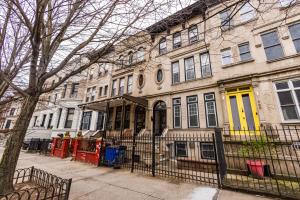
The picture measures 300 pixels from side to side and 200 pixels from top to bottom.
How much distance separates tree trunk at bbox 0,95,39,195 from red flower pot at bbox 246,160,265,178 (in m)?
9.21

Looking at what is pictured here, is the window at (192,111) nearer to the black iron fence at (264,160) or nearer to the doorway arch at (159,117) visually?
the doorway arch at (159,117)

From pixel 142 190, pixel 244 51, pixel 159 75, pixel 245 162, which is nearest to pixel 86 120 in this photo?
pixel 159 75

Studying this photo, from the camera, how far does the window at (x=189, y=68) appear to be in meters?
13.5

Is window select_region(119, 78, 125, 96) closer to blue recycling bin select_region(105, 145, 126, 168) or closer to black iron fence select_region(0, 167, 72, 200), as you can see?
blue recycling bin select_region(105, 145, 126, 168)

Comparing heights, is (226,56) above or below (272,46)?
above

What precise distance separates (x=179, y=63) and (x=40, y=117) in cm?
2356

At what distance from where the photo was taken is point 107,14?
4.51 meters

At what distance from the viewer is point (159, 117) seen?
14430 mm

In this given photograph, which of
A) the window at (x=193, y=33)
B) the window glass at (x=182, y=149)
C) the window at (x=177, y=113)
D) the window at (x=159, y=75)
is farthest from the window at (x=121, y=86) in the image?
the window glass at (x=182, y=149)

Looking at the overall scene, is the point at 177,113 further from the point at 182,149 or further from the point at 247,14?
the point at 247,14

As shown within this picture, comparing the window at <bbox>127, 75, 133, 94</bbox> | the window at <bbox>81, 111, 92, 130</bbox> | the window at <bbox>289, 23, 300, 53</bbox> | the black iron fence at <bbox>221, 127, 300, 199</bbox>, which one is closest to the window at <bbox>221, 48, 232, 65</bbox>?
the window at <bbox>289, 23, 300, 53</bbox>

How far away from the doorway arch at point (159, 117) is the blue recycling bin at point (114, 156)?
16.1 ft

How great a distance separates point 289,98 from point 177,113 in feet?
23.8

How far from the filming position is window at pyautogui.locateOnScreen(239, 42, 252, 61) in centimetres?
1088
